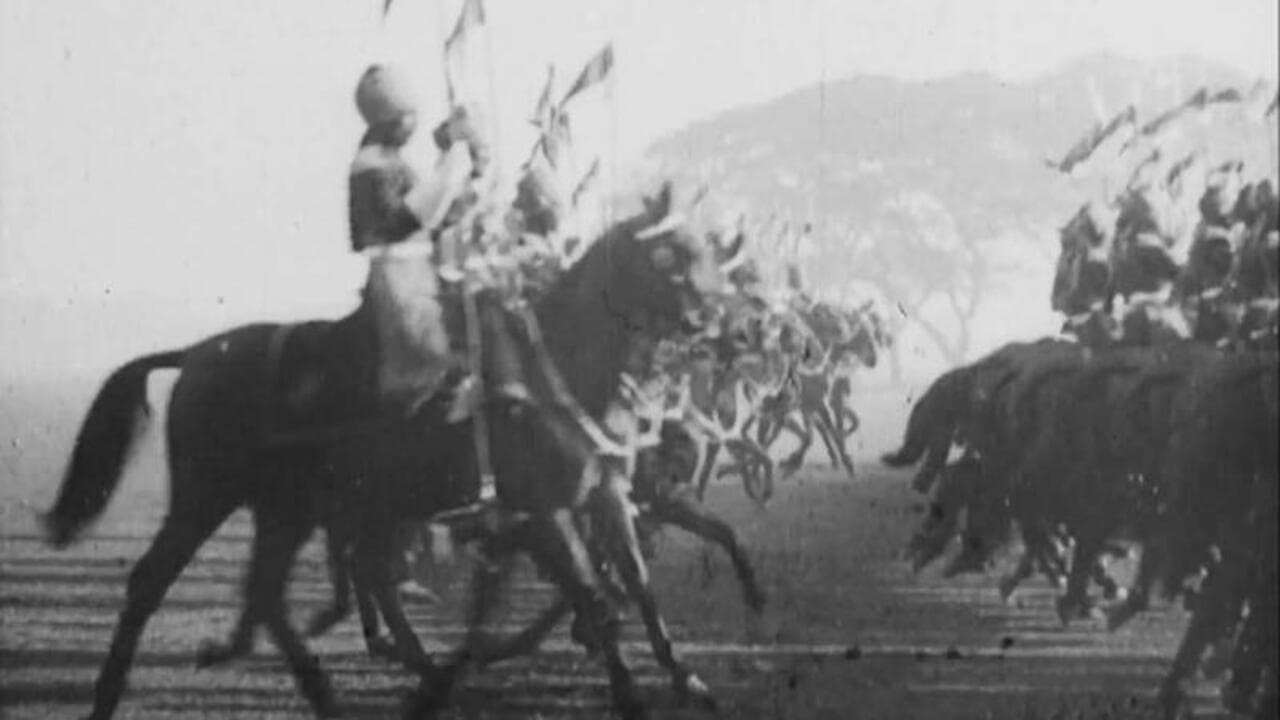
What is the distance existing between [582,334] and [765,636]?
3.60ft

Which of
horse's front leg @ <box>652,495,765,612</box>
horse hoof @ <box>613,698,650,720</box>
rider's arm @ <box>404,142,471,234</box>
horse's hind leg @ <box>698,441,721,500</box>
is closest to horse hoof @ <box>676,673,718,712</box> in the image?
horse hoof @ <box>613,698,650,720</box>

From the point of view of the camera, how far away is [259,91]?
21.1 feet

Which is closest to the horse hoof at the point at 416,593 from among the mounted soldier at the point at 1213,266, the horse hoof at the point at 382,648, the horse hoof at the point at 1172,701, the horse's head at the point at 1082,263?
the horse hoof at the point at 382,648

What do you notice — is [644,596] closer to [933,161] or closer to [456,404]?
[456,404]

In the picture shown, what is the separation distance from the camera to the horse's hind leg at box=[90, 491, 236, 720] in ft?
20.6

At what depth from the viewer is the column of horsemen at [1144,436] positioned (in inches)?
243

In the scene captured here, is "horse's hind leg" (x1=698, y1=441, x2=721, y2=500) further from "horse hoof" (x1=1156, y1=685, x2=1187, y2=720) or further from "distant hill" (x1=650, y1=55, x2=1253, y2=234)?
"horse hoof" (x1=1156, y1=685, x2=1187, y2=720)

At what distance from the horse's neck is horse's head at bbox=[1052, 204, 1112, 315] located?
136cm

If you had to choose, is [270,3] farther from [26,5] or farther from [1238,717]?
[1238,717]

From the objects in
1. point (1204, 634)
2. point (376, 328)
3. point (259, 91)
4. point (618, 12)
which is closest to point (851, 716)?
point (1204, 634)

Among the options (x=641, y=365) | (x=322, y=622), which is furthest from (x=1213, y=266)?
(x=322, y=622)

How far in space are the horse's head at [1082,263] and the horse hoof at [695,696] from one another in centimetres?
162

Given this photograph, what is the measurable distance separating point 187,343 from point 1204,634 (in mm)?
3236

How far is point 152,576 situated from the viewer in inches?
248
